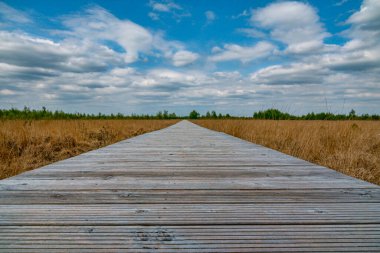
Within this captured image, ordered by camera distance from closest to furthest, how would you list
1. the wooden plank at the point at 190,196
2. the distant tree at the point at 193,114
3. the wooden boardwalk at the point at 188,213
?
1. the wooden boardwalk at the point at 188,213
2. the wooden plank at the point at 190,196
3. the distant tree at the point at 193,114

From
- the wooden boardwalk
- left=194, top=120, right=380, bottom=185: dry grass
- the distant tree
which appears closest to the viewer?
the wooden boardwalk

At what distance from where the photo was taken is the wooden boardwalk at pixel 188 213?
929 mm

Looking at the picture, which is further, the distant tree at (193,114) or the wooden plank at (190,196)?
the distant tree at (193,114)

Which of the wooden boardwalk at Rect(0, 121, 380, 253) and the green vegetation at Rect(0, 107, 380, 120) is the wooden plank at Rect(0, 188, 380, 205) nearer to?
the wooden boardwalk at Rect(0, 121, 380, 253)

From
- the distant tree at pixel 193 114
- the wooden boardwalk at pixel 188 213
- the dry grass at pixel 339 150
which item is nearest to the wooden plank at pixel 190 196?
the wooden boardwalk at pixel 188 213

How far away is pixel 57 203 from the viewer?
4.39 feet

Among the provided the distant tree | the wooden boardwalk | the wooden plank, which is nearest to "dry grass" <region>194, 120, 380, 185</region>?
the wooden boardwalk

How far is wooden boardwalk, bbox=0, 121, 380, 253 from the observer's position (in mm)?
929

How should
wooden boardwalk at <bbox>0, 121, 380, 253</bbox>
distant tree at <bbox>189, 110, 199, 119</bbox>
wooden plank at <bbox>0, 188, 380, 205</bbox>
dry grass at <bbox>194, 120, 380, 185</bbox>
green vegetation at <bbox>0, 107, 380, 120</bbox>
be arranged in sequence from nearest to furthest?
1. wooden boardwalk at <bbox>0, 121, 380, 253</bbox>
2. wooden plank at <bbox>0, 188, 380, 205</bbox>
3. dry grass at <bbox>194, 120, 380, 185</bbox>
4. green vegetation at <bbox>0, 107, 380, 120</bbox>
5. distant tree at <bbox>189, 110, 199, 119</bbox>

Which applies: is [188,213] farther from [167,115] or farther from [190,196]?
[167,115]

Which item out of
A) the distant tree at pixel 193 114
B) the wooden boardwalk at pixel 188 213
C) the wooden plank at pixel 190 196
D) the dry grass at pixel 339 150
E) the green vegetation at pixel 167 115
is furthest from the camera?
the distant tree at pixel 193 114

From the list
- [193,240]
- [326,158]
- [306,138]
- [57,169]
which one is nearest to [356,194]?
[193,240]

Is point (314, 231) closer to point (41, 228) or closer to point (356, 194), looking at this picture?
point (356, 194)

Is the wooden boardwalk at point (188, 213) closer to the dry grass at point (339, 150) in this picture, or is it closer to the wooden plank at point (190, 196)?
the wooden plank at point (190, 196)
